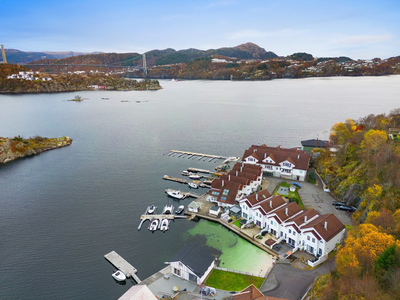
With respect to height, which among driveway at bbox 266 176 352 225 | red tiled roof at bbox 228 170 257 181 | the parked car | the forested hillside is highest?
the forested hillside

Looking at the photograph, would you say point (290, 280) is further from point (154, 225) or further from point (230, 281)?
point (154, 225)

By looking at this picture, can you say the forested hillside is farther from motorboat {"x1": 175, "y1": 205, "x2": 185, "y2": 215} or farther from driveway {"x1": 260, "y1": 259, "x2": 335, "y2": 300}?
motorboat {"x1": 175, "y1": 205, "x2": 185, "y2": 215}

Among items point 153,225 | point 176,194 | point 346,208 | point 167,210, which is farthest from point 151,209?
point 346,208

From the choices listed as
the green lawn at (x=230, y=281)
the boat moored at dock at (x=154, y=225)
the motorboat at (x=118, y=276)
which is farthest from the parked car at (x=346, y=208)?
the motorboat at (x=118, y=276)

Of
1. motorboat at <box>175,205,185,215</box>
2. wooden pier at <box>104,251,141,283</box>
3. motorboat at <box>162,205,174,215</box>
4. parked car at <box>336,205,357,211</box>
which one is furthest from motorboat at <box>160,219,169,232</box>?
parked car at <box>336,205,357,211</box>

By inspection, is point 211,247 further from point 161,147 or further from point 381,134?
point 161,147

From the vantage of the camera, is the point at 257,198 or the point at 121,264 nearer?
the point at 121,264
